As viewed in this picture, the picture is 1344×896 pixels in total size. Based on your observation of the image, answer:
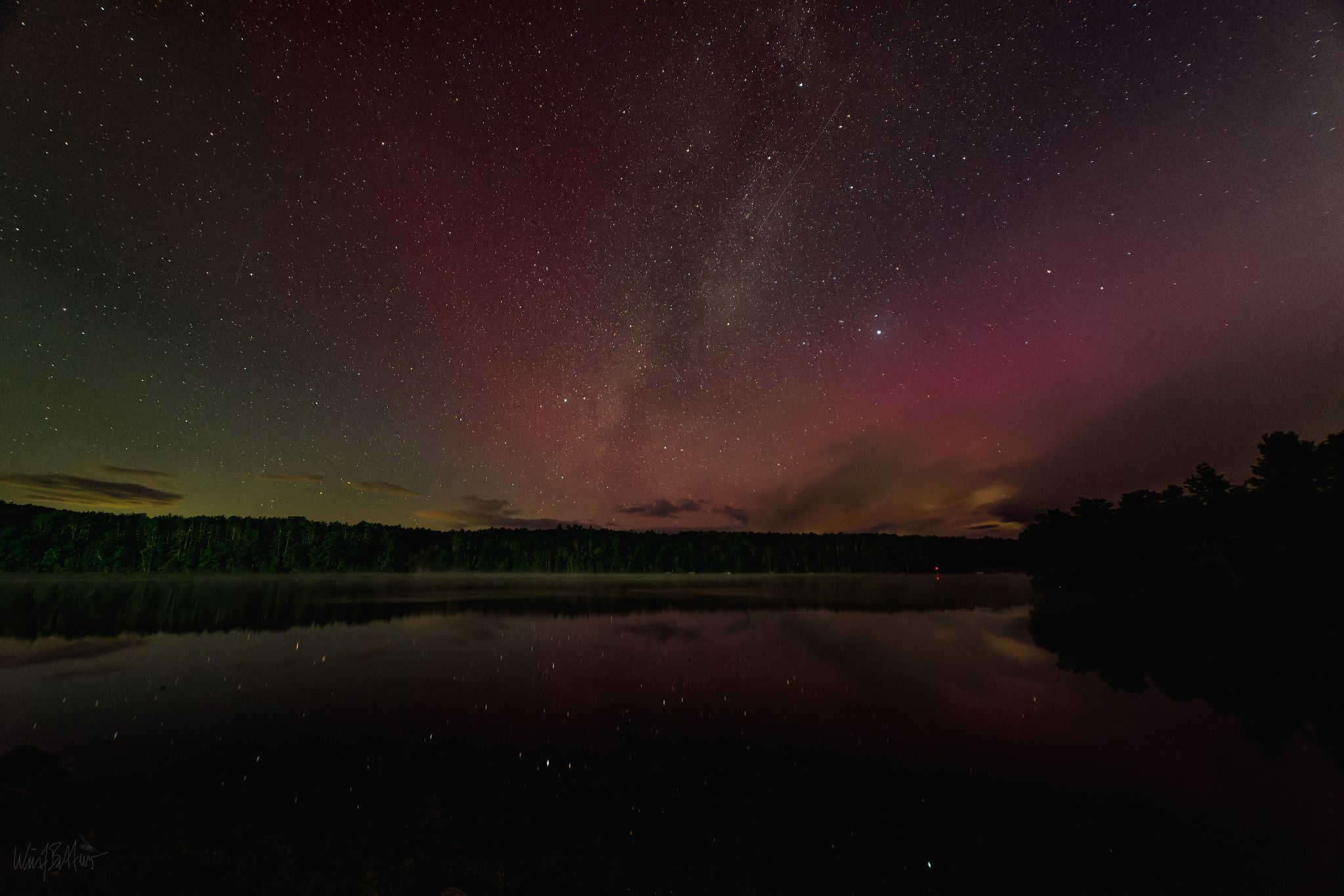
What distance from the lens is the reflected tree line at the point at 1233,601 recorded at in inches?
712

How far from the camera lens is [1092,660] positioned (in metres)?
23.3

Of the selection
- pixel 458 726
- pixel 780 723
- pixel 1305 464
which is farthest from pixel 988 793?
pixel 1305 464

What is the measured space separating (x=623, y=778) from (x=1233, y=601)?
6010 cm

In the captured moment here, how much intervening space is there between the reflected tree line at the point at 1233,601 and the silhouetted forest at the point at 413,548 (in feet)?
342

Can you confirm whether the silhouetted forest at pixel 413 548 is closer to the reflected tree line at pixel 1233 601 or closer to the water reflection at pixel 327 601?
the water reflection at pixel 327 601

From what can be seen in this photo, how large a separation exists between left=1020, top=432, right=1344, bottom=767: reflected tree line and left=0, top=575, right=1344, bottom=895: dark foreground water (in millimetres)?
2978

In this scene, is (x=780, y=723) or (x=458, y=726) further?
(x=780, y=723)

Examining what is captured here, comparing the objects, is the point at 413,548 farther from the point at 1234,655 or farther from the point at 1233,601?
the point at 1233,601

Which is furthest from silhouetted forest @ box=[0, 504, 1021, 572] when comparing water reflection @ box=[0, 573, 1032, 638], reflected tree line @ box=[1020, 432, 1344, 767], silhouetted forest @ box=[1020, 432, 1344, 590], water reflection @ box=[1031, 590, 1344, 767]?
water reflection @ box=[1031, 590, 1344, 767]

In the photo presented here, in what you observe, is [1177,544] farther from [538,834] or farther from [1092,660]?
[538,834]

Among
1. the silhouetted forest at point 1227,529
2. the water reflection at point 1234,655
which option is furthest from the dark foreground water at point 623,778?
the silhouetted forest at point 1227,529

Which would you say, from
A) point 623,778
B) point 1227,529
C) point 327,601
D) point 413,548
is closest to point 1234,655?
point 1227,529

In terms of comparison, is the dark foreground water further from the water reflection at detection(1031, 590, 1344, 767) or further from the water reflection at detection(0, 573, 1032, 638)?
the water reflection at detection(0, 573, 1032, 638)

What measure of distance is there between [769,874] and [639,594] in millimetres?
58128
